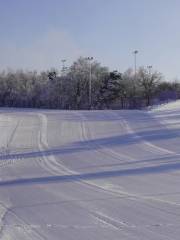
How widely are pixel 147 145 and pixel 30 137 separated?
22.7 feet

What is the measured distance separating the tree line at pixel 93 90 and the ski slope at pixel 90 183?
6422cm

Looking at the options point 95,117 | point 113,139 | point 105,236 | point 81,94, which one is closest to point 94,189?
point 105,236

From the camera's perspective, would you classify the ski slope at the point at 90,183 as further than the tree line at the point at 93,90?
No

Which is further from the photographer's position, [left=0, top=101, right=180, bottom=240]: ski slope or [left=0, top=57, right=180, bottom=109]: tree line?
[left=0, top=57, right=180, bottom=109]: tree line

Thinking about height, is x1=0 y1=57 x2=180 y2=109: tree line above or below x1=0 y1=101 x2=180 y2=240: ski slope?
above

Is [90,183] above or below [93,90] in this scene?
below

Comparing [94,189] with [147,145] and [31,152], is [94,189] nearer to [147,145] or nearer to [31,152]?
[31,152]

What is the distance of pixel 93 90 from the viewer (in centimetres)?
9606

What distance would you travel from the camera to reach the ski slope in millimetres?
7988

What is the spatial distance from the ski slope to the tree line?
64218 millimetres

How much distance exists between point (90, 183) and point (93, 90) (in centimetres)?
8318

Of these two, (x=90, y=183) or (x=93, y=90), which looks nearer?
(x=90, y=183)

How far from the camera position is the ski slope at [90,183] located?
7.99 meters

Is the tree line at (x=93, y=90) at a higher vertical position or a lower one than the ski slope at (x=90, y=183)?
higher
